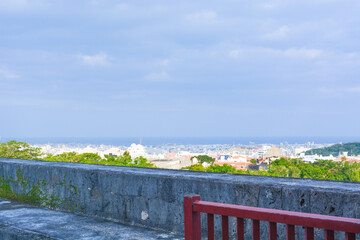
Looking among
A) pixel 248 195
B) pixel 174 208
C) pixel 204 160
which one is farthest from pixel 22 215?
pixel 204 160

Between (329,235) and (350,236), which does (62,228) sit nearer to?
(329,235)

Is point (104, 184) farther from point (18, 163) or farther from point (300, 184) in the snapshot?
point (300, 184)

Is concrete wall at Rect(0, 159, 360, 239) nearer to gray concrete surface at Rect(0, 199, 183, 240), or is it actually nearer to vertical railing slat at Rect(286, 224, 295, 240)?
gray concrete surface at Rect(0, 199, 183, 240)

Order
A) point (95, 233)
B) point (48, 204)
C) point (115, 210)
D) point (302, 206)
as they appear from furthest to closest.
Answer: point (48, 204) → point (115, 210) → point (95, 233) → point (302, 206)

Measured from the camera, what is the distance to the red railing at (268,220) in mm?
2270

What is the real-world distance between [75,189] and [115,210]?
1.00 metres

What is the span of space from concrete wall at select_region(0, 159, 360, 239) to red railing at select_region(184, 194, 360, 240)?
5.69 feet

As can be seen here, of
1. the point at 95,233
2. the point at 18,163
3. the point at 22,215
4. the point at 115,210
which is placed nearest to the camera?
the point at 95,233

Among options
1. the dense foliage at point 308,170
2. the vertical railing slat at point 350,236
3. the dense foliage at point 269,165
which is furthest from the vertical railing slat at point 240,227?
the dense foliage at point 308,170

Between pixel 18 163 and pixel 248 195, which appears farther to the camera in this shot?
pixel 18 163

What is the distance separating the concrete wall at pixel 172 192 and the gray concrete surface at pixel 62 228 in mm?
218

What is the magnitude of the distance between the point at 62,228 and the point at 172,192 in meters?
1.73

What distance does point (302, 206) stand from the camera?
424cm

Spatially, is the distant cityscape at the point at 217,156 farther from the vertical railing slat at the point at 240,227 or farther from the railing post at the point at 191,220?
the vertical railing slat at the point at 240,227
